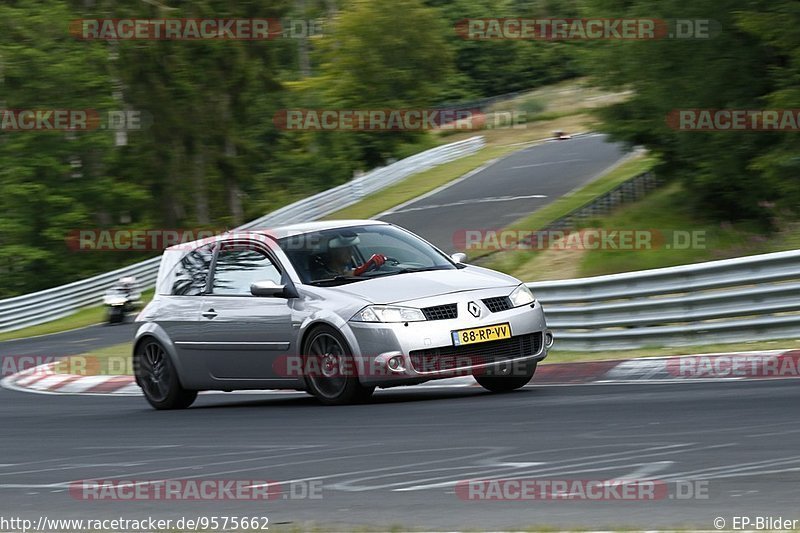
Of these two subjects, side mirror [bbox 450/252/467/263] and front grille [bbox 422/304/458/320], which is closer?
front grille [bbox 422/304/458/320]

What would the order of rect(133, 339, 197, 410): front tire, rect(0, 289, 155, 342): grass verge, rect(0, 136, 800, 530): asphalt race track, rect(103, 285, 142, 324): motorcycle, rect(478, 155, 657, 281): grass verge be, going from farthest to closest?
rect(0, 289, 155, 342): grass verge → rect(103, 285, 142, 324): motorcycle → rect(478, 155, 657, 281): grass verge → rect(133, 339, 197, 410): front tire → rect(0, 136, 800, 530): asphalt race track

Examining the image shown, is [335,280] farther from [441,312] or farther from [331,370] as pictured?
[441,312]

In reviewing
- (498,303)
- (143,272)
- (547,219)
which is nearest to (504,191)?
(547,219)

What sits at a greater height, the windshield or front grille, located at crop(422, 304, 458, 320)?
the windshield

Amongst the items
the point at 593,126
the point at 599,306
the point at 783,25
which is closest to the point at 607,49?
the point at 593,126

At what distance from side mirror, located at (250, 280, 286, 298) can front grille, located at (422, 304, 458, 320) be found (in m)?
1.36

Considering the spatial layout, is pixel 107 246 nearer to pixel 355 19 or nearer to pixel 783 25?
pixel 355 19

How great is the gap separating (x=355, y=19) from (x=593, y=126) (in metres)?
27.4

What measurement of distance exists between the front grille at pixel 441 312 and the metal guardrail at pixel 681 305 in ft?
11.4

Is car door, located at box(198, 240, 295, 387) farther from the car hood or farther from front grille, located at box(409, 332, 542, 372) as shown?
front grille, located at box(409, 332, 542, 372)

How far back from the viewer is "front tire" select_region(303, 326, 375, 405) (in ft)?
33.3

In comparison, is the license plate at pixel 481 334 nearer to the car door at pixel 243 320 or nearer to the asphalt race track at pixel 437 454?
the asphalt race track at pixel 437 454

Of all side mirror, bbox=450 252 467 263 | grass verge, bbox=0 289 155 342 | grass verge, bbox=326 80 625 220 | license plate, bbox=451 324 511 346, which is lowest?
grass verge, bbox=0 289 155 342

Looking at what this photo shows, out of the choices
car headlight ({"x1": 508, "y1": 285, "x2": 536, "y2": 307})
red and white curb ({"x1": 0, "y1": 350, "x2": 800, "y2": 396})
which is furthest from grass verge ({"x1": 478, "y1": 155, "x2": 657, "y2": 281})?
car headlight ({"x1": 508, "y1": 285, "x2": 536, "y2": 307})
